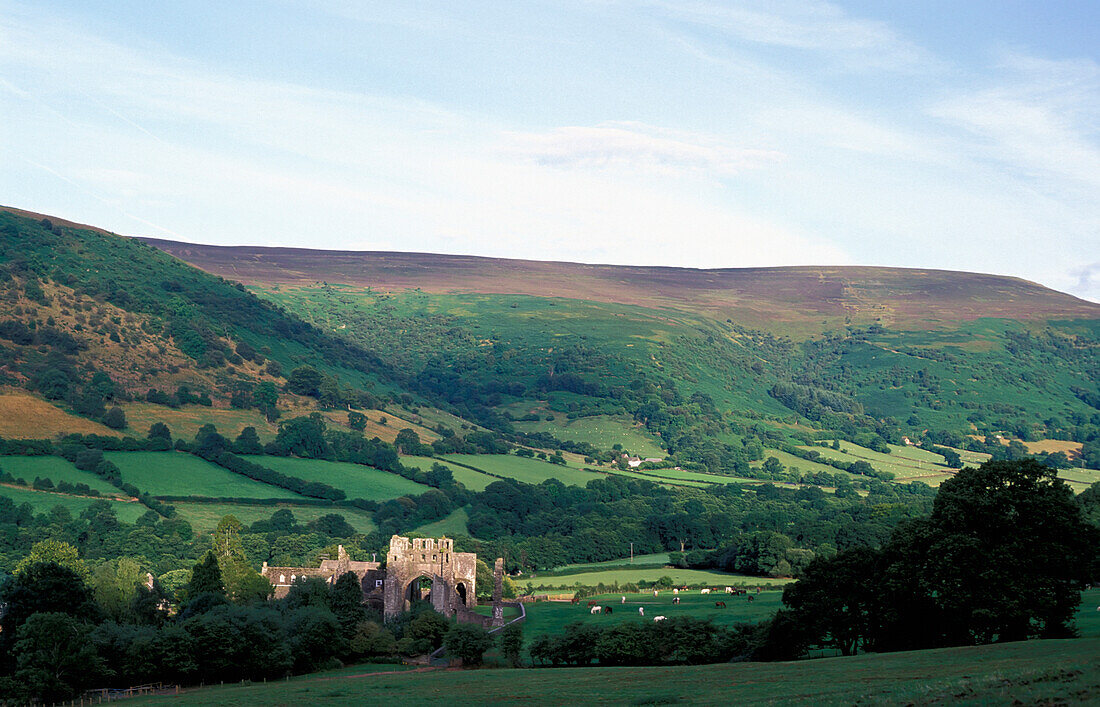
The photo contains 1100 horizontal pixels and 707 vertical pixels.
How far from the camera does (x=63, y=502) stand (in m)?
117

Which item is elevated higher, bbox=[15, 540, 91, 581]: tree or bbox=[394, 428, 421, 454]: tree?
bbox=[394, 428, 421, 454]: tree

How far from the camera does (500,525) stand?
141 metres

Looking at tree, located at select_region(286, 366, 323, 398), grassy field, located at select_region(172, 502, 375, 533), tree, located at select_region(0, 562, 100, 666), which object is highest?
tree, located at select_region(286, 366, 323, 398)

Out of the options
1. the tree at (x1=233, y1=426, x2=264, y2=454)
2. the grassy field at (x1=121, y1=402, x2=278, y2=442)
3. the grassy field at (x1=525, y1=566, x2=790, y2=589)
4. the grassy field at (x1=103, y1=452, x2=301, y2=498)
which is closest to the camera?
the grassy field at (x1=525, y1=566, x2=790, y2=589)

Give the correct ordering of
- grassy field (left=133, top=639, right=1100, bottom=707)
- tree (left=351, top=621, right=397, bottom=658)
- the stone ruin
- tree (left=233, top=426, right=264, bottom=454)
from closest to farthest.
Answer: grassy field (left=133, top=639, right=1100, bottom=707) < tree (left=351, top=621, right=397, bottom=658) < the stone ruin < tree (left=233, top=426, right=264, bottom=454)

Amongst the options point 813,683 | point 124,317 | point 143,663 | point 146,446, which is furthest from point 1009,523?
point 124,317

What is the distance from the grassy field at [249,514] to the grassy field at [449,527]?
22.9 feet

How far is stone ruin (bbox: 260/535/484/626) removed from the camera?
8075 cm

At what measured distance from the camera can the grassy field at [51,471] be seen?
12344 cm

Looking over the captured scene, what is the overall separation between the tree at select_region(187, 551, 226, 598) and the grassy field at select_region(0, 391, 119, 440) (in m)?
68.3

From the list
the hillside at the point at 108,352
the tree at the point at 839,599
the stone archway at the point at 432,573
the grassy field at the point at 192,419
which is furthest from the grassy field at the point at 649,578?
the hillside at the point at 108,352

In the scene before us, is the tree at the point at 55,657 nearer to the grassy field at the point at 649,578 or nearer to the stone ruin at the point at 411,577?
the stone ruin at the point at 411,577

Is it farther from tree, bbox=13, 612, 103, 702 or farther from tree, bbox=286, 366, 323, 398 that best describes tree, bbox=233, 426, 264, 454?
tree, bbox=13, 612, 103, 702

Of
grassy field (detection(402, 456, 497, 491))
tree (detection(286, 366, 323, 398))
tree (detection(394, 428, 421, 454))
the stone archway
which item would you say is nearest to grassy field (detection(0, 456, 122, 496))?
grassy field (detection(402, 456, 497, 491))
